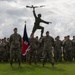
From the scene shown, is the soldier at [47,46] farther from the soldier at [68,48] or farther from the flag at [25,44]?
the soldier at [68,48]

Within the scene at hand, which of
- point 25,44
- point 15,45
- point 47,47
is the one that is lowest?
point 47,47

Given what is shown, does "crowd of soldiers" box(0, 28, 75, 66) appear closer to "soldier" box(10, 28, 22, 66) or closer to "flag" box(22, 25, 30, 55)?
"flag" box(22, 25, 30, 55)

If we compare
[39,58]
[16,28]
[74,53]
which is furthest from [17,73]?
[74,53]

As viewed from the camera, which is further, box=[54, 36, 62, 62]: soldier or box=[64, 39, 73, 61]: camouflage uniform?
box=[64, 39, 73, 61]: camouflage uniform

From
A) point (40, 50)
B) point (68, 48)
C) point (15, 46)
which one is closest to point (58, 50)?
point (68, 48)

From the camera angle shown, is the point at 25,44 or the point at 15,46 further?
the point at 25,44

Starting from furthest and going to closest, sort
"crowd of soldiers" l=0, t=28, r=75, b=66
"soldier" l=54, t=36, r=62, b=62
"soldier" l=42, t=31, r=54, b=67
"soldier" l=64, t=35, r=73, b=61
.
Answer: "soldier" l=64, t=35, r=73, b=61 → "soldier" l=54, t=36, r=62, b=62 → "crowd of soldiers" l=0, t=28, r=75, b=66 → "soldier" l=42, t=31, r=54, b=67

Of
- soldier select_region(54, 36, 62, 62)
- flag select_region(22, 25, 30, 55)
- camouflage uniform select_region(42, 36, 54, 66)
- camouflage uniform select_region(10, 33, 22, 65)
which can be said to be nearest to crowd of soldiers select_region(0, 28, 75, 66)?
soldier select_region(54, 36, 62, 62)

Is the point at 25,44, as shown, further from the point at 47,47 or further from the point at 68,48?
the point at 68,48

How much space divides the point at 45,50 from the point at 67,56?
585 cm

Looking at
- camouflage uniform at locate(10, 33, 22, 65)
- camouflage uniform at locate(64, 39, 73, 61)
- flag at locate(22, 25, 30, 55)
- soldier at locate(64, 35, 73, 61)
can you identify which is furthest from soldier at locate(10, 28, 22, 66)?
camouflage uniform at locate(64, 39, 73, 61)

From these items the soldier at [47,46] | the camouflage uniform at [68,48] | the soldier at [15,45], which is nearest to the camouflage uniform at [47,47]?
the soldier at [47,46]

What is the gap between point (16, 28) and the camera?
1709 centimetres

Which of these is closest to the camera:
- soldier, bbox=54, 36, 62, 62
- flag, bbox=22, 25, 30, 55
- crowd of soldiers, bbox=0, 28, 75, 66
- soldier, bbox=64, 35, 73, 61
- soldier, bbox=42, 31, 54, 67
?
soldier, bbox=42, 31, 54, 67
